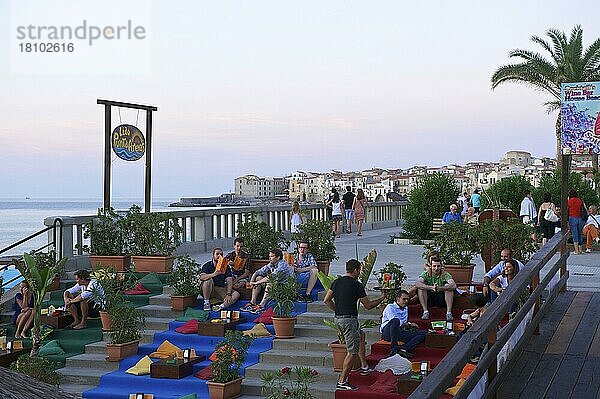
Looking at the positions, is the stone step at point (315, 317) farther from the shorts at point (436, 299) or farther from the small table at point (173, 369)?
the small table at point (173, 369)

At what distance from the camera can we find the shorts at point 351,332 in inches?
449

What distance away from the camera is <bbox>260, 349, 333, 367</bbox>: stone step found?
12.9 meters

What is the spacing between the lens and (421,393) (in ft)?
15.5

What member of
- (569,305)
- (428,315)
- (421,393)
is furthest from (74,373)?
(421,393)

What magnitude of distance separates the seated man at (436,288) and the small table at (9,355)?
19.9 feet

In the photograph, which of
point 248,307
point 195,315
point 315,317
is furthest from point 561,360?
point 195,315

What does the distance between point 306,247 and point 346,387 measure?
15.5 feet

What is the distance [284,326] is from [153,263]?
504cm

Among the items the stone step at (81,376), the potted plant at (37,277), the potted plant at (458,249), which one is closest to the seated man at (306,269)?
the potted plant at (458,249)

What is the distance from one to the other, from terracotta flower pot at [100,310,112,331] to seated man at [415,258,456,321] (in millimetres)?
4888

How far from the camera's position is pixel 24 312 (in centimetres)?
1491

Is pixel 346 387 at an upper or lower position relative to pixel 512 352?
lower

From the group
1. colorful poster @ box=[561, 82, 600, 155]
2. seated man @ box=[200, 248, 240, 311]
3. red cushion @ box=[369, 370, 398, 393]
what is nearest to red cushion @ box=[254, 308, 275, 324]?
seated man @ box=[200, 248, 240, 311]

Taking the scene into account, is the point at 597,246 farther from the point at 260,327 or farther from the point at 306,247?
the point at 260,327
